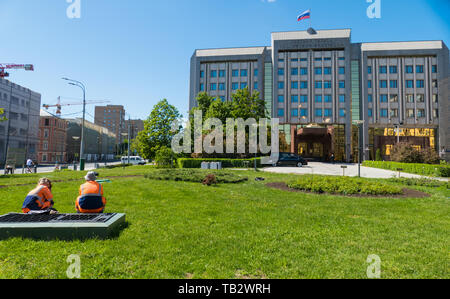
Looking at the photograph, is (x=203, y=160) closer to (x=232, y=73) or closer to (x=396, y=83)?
(x=232, y=73)

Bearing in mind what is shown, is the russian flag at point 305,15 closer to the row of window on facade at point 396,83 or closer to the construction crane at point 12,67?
the row of window on facade at point 396,83

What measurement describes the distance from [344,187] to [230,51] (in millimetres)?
57891

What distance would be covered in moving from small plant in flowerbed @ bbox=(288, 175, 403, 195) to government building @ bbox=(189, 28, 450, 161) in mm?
40474

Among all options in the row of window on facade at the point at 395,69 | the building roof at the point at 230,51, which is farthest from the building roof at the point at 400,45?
the building roof at the point at 230,51

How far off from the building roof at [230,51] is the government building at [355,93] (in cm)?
490

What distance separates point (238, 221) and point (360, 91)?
5895 centimetres

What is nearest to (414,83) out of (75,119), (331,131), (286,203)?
(331,131)

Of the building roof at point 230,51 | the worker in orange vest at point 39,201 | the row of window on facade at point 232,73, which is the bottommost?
the worker in orange vest at point 39,201

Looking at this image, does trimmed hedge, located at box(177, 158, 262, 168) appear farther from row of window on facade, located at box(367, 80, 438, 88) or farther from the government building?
row of window on facade, located at box(367, 80, 438, 88)

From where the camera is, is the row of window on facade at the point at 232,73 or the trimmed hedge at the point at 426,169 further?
the row of window on facade at the point at 232,73

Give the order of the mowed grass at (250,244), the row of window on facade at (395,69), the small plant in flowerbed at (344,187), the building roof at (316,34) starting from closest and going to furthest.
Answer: the mowed grass at (250,244) → the small plant in flowerbed at (344,187) → the row of window on facade at (395,69) → the building roof at (316,34)

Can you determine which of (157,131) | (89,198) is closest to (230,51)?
(157,131)

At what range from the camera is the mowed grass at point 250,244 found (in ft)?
12.1

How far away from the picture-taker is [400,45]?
5466cm
